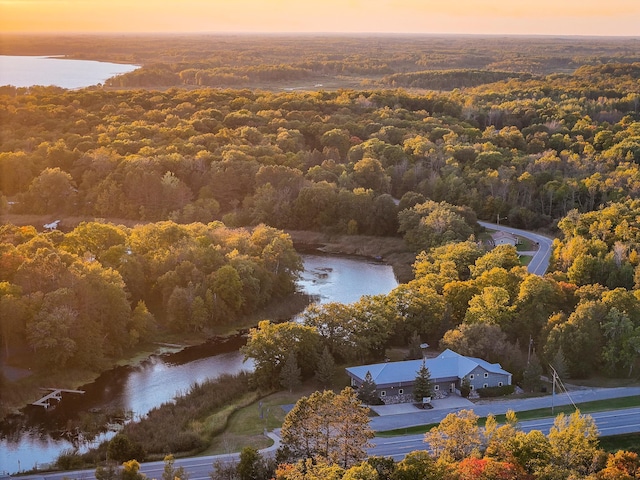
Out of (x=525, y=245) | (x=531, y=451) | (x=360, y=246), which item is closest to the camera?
(x=531, y=451)

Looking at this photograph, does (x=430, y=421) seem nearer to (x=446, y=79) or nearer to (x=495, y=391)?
(x=495, y=391)

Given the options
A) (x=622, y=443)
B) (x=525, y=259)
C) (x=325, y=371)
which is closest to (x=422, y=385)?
(x=325, y=371)

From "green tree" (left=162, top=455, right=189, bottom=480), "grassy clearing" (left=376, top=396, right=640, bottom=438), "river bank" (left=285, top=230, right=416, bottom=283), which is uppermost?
"green tree" (left=162, top=455, right=189, bottom=480)

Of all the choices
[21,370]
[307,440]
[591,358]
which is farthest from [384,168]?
[307,440]

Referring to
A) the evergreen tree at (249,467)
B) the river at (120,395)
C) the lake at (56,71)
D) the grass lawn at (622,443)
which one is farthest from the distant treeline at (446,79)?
the evergreen tree at (249,467)

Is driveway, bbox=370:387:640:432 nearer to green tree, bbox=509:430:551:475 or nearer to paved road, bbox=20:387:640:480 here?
paved road, bbox=20:387:640:480

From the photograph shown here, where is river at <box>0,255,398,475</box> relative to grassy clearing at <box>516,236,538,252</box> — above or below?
below

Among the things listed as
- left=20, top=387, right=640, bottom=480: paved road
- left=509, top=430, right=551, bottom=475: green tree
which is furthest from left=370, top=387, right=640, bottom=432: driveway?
left=509, top=430, right=551, bottom=475: green tree
